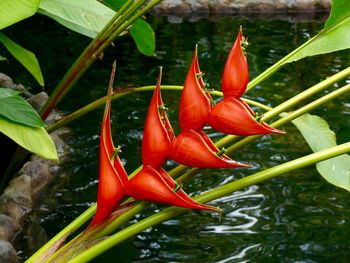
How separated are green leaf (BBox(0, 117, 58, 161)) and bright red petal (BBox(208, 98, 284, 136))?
700 millimetres

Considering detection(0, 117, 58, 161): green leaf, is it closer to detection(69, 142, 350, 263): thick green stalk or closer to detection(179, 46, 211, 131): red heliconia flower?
detection(69, 142, 350, 263): thick green stalk

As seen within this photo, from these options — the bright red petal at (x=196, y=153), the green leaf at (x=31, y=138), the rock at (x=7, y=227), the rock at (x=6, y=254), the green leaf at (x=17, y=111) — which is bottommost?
the rock at (x=7, y=227)

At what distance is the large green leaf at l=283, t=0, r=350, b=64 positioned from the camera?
1.84 metres

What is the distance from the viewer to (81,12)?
2361 mm

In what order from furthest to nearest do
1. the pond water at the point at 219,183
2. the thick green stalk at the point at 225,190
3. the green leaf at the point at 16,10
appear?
the pond water at the point at 219,183 < the green leaf at the point at 16,10 < the thick green stalk at the point at 225,190

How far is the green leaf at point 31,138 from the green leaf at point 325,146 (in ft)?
2.28

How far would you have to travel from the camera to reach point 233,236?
8.73 feet

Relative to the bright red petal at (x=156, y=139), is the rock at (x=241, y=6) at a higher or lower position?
lower

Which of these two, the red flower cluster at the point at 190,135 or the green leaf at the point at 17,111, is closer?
the red flower cluster at the point at 190,135

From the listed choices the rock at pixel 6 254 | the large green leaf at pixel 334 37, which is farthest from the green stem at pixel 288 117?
the rock at pixel 6 254

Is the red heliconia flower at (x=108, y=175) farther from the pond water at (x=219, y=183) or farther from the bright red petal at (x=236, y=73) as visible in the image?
the pond water at (x=219, y=183)

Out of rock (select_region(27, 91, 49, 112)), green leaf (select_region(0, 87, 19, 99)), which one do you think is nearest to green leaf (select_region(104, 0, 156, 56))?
green leaf (select_region(0, 87, 19, 99))

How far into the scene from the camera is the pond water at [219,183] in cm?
255

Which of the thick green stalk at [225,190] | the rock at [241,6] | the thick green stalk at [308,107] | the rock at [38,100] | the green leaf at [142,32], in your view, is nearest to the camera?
the thick green stalk at [225,190]
